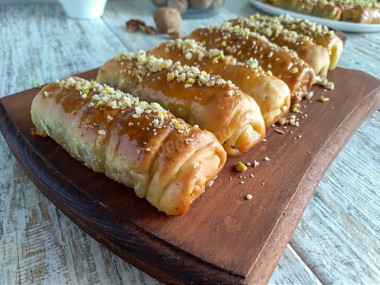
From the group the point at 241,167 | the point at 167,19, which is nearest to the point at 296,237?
the point at 241,167

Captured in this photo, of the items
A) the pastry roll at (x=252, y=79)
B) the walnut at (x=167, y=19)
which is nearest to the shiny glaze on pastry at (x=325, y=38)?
the pastry roll at (x=252, y=79)

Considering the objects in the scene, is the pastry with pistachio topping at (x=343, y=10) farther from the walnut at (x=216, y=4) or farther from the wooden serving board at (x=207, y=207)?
the wooden serving board at (x=207, y=207)

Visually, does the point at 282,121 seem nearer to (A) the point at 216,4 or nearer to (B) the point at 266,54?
(B) the point at 266,54

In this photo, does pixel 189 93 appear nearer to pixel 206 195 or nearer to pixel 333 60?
pixel 206 195

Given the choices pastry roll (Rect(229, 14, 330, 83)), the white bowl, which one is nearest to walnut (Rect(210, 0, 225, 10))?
A: the white bowl

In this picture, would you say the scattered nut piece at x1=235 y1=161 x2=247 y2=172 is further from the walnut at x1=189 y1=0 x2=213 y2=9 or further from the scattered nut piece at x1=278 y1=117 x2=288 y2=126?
the walnut at x1=189 y1=0 x2=213 y2=9
